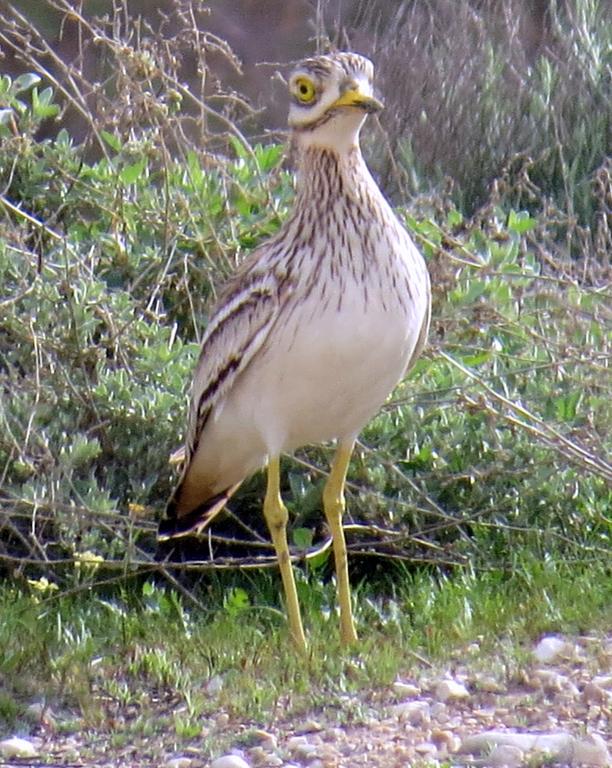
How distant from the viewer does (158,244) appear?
6848 millimetres

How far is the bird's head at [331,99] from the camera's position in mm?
4984

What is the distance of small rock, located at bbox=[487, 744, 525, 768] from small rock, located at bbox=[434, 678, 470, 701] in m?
0.49

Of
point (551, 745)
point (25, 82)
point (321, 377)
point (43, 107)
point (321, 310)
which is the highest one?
point (25, 82)

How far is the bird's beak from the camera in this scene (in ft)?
16.2

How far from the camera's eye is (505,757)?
424 cm

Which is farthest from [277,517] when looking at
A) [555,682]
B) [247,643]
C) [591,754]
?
[591,754]

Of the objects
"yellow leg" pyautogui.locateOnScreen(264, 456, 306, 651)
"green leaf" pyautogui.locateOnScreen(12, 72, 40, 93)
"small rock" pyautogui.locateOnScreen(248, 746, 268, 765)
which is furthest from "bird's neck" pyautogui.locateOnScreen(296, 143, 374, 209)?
"green leaf" pyautogui.locateOnScreen(12, 72, 40, 93)

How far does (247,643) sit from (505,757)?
4.43ft

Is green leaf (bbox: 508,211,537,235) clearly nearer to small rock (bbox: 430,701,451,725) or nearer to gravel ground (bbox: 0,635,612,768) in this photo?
gravel ground (bbox: 0,635,612,768)

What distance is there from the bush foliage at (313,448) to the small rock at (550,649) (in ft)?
2.43

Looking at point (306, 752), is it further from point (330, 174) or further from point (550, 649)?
point (330, 174)

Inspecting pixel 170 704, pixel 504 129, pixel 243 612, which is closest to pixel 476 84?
pixel 504 129

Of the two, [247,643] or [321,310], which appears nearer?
[321,310]

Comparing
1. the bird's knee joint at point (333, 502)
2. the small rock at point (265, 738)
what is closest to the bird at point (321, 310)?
the bird's knee joint at point (333, 502)
